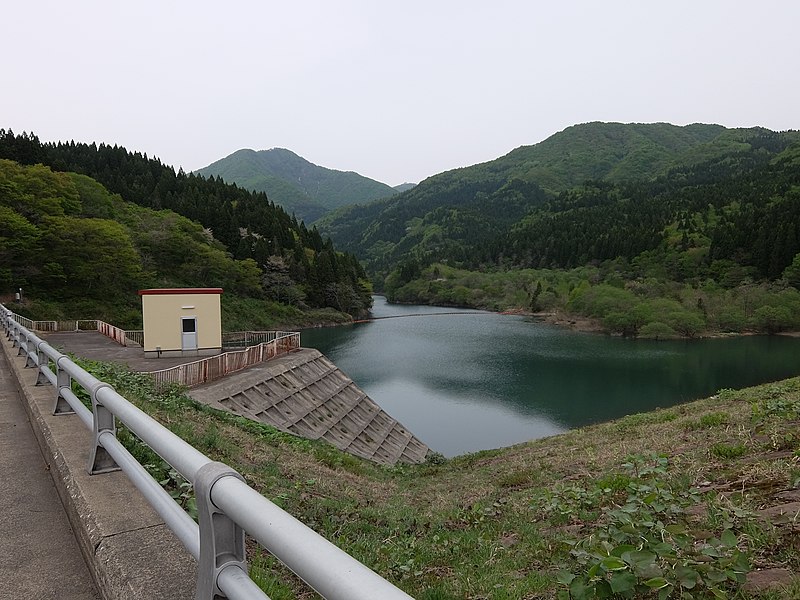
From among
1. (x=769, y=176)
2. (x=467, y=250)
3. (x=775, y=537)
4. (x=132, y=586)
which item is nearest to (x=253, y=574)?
Result: (x=132, y=586)

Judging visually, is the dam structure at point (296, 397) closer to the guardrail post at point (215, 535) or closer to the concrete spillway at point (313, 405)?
the concrete spillway at point (313, 405)

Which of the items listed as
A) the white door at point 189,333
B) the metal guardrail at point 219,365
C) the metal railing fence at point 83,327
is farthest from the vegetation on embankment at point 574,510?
the metal railing fence at point 83,327

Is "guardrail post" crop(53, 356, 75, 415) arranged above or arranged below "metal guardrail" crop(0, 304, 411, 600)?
below

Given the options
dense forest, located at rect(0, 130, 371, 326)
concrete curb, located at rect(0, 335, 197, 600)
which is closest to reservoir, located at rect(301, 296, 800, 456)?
dense forest, located at rect(0, 130, 371, 326)

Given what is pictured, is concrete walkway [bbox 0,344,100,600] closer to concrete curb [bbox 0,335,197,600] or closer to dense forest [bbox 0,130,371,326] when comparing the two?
concrete curb [bbox 0,335,197,600]

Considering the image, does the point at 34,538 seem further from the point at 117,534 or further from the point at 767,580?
the point at 767,580

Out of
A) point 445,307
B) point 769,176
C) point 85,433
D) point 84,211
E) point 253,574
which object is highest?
point 769,176

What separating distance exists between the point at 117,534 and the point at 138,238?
51532 mm

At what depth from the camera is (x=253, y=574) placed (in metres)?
2.59

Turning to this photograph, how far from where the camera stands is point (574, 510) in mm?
4516

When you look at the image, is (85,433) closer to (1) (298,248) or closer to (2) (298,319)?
(2) (298,319)

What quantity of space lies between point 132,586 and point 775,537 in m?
3.35

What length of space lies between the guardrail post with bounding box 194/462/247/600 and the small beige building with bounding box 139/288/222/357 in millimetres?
19573

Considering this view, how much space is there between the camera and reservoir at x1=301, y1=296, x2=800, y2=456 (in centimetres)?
2530
